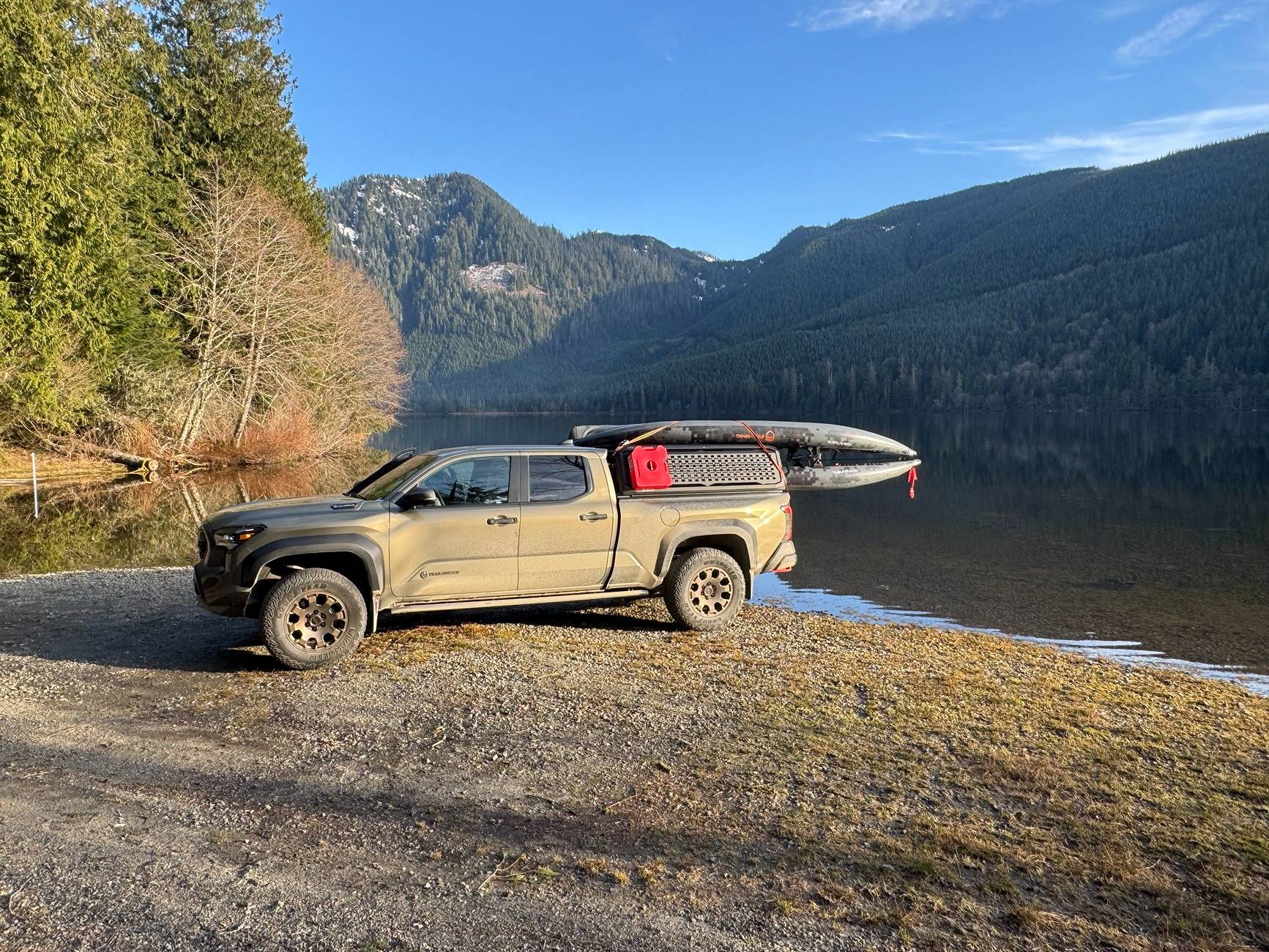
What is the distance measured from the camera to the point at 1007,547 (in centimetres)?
2009

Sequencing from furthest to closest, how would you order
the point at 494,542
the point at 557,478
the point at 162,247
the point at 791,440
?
1. the point at 162,247
2. the point at 791,440
3. the point at 557,478
4. the point at 494,542

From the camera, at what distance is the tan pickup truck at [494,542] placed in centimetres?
755

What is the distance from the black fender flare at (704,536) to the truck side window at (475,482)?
181 cm

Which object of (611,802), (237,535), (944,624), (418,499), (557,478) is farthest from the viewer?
(944,624)

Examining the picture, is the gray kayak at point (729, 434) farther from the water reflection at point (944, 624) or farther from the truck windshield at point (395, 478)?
the water reflection at point (944, 624)

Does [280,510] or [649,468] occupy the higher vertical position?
[649,468]

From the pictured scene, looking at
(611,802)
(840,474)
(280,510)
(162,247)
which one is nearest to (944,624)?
(840,474)

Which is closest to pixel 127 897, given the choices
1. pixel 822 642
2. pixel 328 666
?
pixel 328 666

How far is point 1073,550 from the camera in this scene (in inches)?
771

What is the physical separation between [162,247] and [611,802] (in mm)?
36014

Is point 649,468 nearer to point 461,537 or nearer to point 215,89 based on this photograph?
point 461,537

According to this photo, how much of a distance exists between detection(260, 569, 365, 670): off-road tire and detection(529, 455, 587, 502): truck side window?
1995 millimetres

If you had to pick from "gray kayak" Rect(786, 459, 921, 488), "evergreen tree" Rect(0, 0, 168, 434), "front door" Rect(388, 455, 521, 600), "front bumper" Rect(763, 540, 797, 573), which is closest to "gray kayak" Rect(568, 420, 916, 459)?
"gray kayak" Rect(786, 459, 921, 488)

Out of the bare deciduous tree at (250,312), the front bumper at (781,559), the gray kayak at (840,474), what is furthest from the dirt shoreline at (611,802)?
the bare deciduous tree at (250,312)
